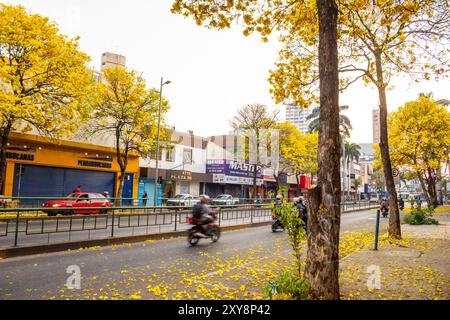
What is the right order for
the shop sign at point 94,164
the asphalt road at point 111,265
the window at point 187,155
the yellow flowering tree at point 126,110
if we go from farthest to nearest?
the window at point 187,155 → the shop sign at point 94,164 → the yellow flowering tree at point 126,110 → the asphalt road at point 111,265

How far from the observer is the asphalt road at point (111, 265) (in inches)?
222

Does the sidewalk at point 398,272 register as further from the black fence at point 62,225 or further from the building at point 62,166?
the building at point 62,166

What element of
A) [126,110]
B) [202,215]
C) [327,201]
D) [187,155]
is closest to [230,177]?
[187,155]

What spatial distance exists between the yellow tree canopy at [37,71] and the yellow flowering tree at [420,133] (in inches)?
1165

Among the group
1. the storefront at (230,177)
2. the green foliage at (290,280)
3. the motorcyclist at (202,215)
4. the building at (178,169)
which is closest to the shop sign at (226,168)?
the storefront at (230,177)

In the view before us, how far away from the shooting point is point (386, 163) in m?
13.1

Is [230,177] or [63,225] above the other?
[230,177]

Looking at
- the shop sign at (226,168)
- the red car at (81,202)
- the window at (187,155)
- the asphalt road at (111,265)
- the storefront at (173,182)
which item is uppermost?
the window at (187,155)

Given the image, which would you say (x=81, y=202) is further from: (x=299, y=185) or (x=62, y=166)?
(x=299, y=185)

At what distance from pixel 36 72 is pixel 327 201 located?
21.9 meters

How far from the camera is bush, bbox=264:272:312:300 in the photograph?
15.5 feet
